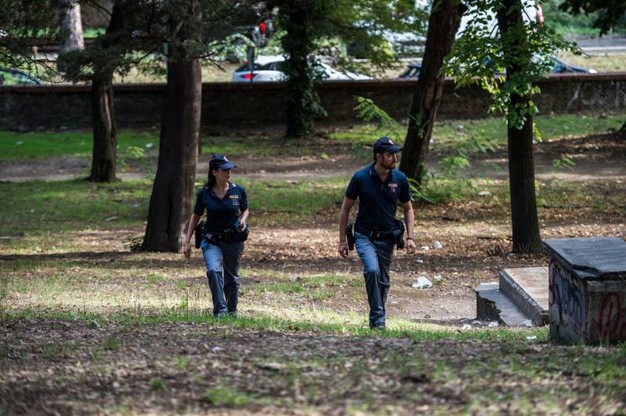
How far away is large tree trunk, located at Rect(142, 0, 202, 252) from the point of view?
56.0ft

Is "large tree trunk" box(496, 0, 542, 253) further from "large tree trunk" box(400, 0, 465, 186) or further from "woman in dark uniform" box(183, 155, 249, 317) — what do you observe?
→ "woman in dark uniform" box(183, 155, 249, 317)

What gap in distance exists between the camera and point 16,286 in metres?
14.0

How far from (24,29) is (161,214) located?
498cm

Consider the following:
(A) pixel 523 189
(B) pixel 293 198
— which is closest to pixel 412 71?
(B) pixel 293 198

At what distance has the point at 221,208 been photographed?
424 inches

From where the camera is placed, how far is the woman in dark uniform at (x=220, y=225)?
35.3ft

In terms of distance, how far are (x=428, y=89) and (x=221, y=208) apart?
1033 cm

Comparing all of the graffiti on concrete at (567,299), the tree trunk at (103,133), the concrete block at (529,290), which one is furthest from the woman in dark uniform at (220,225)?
the tree trunk at (103,133)

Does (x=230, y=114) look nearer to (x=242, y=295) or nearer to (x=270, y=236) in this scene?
(x=270, y=236)

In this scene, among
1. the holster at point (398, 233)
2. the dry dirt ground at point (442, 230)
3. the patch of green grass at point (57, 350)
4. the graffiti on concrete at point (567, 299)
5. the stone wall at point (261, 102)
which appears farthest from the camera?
the stone wall at point (261, 102)

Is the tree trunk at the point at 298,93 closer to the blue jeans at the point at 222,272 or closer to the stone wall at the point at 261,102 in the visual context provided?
the stone wall at the point at 261,102

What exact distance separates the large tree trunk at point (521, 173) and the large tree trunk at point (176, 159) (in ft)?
16.4

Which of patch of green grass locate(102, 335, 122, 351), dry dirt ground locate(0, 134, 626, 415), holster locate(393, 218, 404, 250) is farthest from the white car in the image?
patch of green grass locate(102, 335, 122, 351)

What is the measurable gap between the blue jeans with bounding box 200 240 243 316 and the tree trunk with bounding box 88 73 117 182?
40.2ft
